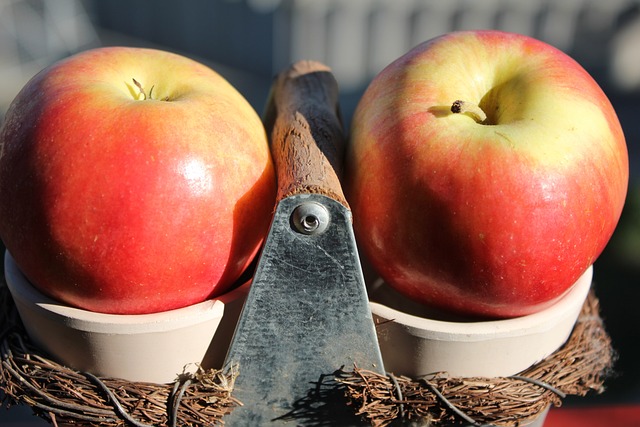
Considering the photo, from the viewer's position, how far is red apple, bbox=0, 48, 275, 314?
0.87 m

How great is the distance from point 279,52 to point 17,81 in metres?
1.35

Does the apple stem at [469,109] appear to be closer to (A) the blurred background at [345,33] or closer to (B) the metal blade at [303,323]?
(B) the metal blade at [303,323]

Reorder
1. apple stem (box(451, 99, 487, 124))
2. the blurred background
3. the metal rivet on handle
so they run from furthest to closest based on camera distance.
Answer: the blurred background → apple stem (box(451, 99, 487, 124)) → the metal rivet on handle

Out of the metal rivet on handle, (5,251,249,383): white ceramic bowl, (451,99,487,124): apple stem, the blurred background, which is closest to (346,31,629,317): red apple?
(451,99,487,124): apple stem

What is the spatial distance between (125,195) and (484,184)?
0.41 metres

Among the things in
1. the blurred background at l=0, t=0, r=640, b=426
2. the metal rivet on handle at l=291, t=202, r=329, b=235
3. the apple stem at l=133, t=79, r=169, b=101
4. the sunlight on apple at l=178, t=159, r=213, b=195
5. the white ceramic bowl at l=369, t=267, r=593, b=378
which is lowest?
the blurred background at l=0, t=0, r=640, b=426

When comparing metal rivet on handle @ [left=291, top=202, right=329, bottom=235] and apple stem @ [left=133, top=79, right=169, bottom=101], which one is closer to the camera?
metal rivet on handle @ [left=291, top=202, right=329, bottom=235]

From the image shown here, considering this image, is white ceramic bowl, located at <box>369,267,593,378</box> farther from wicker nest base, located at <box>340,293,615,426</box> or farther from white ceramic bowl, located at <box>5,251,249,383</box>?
white ceramic bowl, located at <box>5,251,249,383</box>

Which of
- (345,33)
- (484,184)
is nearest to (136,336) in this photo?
(484,184)

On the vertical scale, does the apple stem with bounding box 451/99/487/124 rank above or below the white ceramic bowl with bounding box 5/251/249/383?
above

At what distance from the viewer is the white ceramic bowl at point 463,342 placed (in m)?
0.91

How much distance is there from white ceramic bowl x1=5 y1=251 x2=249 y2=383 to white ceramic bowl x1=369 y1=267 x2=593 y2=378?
A: 19 cm

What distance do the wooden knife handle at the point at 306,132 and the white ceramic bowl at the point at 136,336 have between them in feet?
0.59

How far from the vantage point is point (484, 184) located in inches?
34.3
